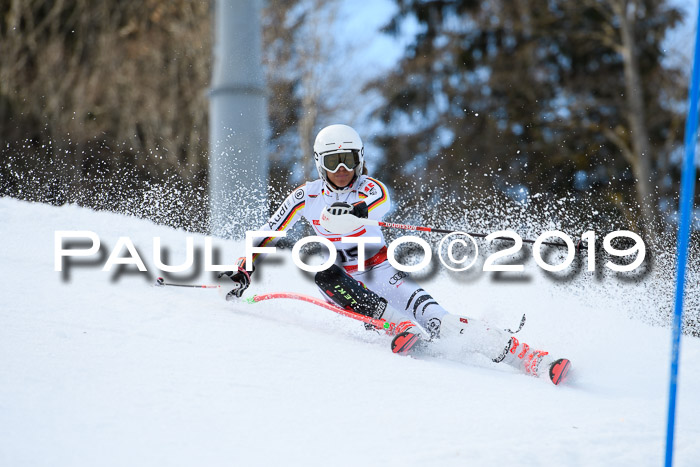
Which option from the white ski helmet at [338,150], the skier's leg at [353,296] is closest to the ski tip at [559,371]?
the skier's leg at [353,296]

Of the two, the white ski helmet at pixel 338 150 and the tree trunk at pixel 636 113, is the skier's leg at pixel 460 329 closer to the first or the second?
the white ski helmet at pixel 338 150

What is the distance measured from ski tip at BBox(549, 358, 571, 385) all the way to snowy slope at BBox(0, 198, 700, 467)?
52 millimetres

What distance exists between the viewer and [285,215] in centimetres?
447

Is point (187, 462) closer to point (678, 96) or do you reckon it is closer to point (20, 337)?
point (20, 337)

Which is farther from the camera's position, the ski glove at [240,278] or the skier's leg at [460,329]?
the ski glove at [240,278]

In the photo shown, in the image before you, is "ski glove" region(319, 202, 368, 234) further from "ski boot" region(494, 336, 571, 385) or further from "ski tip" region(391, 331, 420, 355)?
"ski boot" region(494, 336, 571, 385)

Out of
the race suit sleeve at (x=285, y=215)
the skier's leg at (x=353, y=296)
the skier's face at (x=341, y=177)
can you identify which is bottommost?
the skier's leg at (x=353, y=296)

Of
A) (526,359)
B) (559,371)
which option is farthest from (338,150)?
(559,371)

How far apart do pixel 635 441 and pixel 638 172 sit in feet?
38.3

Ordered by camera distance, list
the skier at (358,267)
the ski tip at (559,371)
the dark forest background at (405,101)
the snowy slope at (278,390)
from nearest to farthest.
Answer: the snowy slope at (278,390) < the ski tip at (559,371) < the skier at (358,267) < the dark forest background at (405,101)

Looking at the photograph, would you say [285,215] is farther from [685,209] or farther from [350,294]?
[685,209]

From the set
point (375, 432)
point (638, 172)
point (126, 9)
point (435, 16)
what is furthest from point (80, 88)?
point (375, 432)

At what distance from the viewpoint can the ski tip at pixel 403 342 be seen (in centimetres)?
380

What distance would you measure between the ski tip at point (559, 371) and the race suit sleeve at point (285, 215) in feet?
6.21
